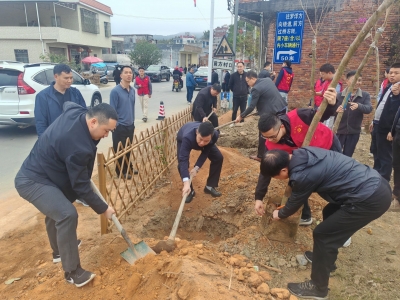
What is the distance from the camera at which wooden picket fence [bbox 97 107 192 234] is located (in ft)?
10.8

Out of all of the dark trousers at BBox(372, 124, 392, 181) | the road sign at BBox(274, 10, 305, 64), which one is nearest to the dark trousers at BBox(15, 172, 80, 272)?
the dark trousers at BBox(372, 124, 392, 181)

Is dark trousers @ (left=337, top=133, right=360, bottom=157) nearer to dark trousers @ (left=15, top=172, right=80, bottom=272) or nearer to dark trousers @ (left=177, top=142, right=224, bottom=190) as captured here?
dark trousers @ (left=177, top=142, right=224, bottom=190)

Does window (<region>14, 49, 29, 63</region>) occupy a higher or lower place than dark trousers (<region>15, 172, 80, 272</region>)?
higher

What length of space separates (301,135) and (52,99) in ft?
9.26

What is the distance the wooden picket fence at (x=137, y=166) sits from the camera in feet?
10.8

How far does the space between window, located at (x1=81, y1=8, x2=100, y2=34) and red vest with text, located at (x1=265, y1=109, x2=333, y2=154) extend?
1118 inches

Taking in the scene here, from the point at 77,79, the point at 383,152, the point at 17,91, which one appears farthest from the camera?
the point at 77,79

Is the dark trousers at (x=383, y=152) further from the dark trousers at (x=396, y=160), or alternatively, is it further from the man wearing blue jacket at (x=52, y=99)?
the man wearing blue jacket at (x=52, y=99)

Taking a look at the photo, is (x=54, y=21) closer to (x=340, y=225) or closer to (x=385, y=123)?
(x=385, y=123)

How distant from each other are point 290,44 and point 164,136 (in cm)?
586

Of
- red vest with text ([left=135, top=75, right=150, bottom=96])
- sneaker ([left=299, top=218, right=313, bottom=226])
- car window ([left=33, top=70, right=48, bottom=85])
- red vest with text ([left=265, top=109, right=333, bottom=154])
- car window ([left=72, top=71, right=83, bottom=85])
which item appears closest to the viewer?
red vest with text ([left=265, top=109, right=333, bottom=154])

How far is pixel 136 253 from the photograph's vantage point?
262 cm

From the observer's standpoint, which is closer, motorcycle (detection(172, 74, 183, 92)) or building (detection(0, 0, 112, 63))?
motorcycle (detection(172, 74, 183, 92))

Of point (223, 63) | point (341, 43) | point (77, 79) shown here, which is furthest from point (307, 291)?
point (341, 43)
